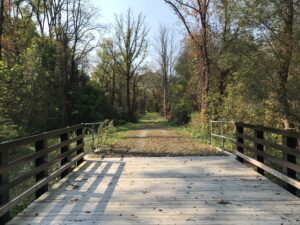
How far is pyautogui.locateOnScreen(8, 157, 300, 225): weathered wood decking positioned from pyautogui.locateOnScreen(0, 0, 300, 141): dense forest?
199 inches

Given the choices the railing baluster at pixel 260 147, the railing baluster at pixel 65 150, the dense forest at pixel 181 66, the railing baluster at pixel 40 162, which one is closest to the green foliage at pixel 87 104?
the dense forest at pixel 181 66

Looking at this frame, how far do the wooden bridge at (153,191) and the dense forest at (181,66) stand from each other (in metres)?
4.01

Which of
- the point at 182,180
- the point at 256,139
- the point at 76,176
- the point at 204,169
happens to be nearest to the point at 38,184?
the point at 76,176

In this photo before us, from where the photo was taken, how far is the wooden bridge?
4766 mm

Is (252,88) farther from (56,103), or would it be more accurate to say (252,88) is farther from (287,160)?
(56,103)

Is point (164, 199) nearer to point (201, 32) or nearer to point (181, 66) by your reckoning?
point (201, 32)

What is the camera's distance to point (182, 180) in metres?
7.21

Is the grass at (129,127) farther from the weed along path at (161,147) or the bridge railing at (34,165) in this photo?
the bridge railing at (34,165)

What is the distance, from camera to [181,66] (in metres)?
38.6

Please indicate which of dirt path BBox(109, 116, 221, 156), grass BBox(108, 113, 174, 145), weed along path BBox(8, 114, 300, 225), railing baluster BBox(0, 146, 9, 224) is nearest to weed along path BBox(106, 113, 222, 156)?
dirt path BBox(109, 116, 221, 156)

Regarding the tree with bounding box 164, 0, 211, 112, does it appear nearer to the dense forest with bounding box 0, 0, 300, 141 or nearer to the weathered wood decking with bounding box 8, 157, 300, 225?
the dense forest with bounding box 0, 0, 300, 141

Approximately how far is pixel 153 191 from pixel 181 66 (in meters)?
33.1

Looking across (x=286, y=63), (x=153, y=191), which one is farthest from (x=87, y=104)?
(x=153, y=191)

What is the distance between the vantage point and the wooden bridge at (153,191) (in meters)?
4.77
